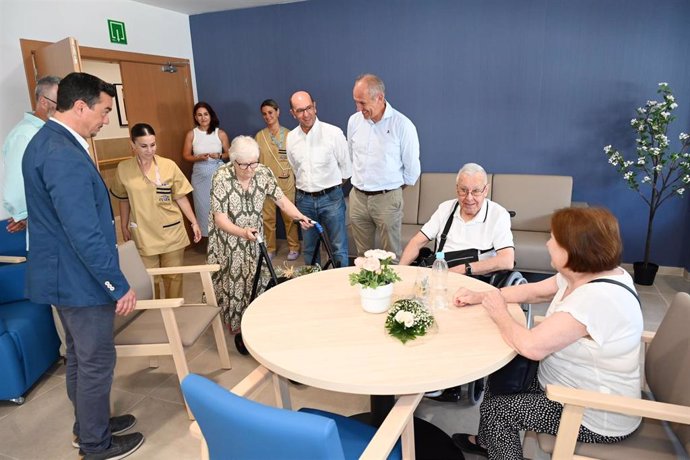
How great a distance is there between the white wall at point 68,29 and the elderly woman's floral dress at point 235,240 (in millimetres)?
1852

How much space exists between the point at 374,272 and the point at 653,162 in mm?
3371

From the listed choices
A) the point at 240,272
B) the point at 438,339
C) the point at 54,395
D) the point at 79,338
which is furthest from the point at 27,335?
the point at 438,339

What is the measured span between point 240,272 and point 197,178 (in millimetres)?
2330

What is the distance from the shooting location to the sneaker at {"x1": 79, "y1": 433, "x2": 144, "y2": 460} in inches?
80.3

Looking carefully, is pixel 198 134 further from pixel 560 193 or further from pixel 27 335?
pixel 560 193

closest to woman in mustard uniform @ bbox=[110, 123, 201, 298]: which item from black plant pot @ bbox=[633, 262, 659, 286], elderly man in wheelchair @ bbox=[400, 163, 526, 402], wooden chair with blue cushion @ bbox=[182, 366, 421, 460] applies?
elderly man in wheelchair @ bbox=[400, 163, 526, 402]

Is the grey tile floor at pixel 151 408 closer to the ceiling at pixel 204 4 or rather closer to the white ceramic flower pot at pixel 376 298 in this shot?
the white ceramic flower pot at pixel 376 298

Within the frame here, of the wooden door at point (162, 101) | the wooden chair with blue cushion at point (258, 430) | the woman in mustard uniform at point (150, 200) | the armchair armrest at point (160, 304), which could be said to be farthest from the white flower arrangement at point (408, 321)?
the wooden door at point (162, 101)

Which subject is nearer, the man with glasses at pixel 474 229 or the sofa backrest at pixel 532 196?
the man with glasses at pixel 474 229

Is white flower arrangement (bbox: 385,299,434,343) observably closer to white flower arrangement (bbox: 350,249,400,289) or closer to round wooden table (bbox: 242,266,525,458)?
round wooden table (bbox: 242,266,525,458)

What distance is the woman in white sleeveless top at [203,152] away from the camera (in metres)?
4.80

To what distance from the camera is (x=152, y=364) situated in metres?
2.90

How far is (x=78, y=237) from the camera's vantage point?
1707 millimetres

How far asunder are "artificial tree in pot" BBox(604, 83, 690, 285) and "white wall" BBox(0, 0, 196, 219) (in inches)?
177
